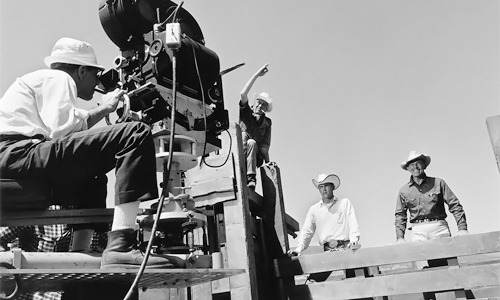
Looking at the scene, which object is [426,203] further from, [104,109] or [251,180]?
[104,109]

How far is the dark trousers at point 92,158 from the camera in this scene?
277 centimetres

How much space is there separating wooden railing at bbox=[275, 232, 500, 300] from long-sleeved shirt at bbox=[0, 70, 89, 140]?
2.48m

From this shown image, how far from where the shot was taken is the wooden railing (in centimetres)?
405

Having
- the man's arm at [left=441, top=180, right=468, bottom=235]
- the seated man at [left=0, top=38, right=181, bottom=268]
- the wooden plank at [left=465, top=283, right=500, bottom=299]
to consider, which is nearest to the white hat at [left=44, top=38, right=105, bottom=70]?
the seated man at [left=0, top=38, right=181, bottom=268]

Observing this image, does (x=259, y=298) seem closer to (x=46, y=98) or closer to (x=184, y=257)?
(x=184, y=257)

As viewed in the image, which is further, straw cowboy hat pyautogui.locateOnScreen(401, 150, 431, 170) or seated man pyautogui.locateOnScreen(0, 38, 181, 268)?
straw cowboy hat pyautogui.locateOnScreen(401, 150, 431, 170)

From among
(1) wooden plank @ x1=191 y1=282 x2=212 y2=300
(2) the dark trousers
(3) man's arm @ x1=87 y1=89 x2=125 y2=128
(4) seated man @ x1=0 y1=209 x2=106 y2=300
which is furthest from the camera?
(1) wooden plank @ x1=191 y1=282 x2=212 y2=300

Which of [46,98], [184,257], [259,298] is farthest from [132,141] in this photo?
[259,298]

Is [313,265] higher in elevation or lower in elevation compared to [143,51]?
lower

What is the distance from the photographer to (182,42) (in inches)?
137

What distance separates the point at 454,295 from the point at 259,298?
5.34 ft

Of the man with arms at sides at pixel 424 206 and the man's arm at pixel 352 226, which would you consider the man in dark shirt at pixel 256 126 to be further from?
the man with arms at sides at pixel 424 206

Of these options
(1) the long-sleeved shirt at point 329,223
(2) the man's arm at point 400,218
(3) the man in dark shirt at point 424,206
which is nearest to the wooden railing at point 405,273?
(1) the long-sleeved shirt at point 329,223

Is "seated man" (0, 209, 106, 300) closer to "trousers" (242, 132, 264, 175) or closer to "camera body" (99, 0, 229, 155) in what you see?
"camera body" (99, 0, 229, 155)
